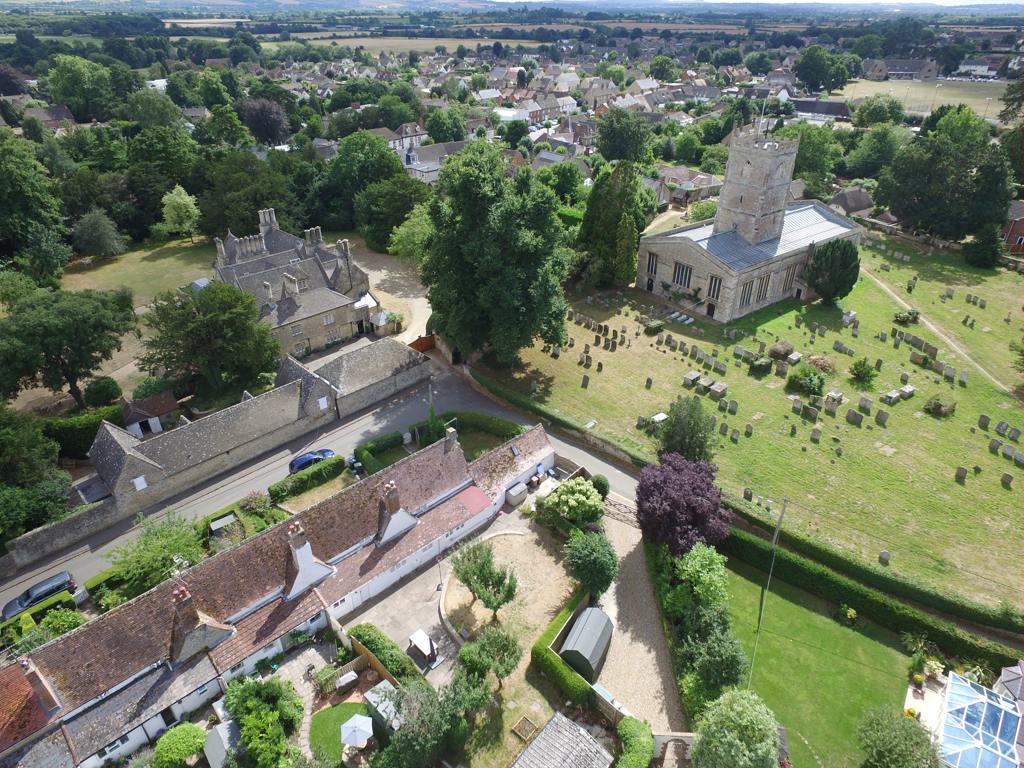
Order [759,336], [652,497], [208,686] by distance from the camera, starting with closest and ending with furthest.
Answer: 1. [208,686]
2. [652,497]
3. [759,336]

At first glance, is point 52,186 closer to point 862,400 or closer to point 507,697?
point 507,697

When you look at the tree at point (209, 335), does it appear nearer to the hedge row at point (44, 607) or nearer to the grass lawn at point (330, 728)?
the hedge row at point (44, 607)

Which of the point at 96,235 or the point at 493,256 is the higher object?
the point at 493,256

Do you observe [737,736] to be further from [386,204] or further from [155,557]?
[386,204]

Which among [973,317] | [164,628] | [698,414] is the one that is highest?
[698,414]

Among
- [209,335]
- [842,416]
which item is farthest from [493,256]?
[842,416]

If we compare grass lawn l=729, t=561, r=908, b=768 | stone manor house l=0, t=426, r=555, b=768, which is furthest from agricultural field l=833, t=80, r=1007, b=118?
stone manor house l=0, t=426, r=555, b=768

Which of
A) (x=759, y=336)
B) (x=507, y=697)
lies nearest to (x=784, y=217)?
(x=759, y=336)
